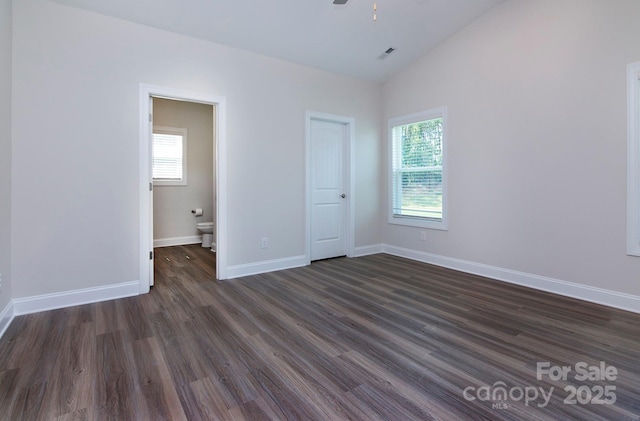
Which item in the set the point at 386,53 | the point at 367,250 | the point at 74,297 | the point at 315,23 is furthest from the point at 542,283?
the point at 74,297

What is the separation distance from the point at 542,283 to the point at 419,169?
2157mm

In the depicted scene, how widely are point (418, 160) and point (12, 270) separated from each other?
480 cm

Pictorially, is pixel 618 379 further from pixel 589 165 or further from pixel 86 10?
pixel 86 10

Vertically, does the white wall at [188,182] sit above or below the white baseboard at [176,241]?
above

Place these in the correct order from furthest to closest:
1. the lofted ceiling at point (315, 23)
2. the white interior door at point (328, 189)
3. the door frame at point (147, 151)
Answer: the white interior door at point (328, 189), the door frame at point (147, 151), the lofted ceiling at point (315, 23)

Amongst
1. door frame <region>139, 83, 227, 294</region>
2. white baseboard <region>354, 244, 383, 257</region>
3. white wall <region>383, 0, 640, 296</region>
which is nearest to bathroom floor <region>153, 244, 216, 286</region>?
door frame <region>139, 83, 227, 294</region>

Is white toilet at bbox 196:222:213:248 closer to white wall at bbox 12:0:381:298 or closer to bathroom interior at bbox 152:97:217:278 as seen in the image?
bathroom interior at bbox 152:97:217:278

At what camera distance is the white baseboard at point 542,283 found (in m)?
2.91

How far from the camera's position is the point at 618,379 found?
72.1 inches

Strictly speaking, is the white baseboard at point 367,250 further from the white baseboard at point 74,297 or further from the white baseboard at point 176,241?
the white baseboard at point 176,241

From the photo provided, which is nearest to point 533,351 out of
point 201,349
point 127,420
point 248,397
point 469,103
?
point 248,397

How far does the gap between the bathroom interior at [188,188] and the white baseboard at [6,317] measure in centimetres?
311

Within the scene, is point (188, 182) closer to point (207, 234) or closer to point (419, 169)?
point (207, 234)

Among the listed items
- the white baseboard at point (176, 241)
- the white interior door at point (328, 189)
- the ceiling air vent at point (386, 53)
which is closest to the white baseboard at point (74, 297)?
the white interior door at point (328, 189)
